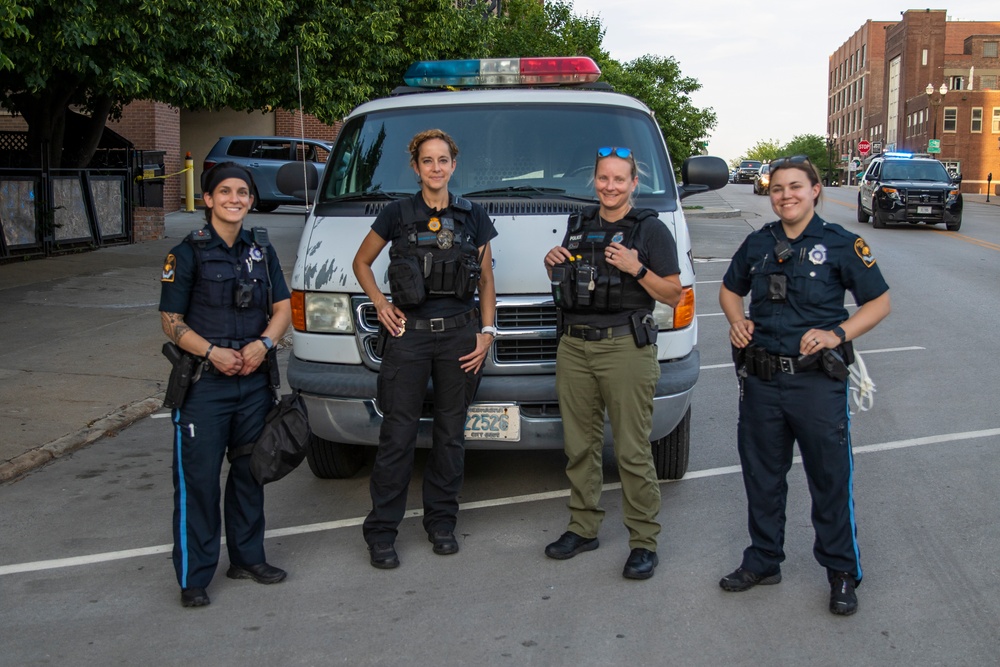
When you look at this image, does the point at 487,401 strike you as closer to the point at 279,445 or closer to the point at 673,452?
the point at 279,445

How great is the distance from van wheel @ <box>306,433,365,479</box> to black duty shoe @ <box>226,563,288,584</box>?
4.35 ft

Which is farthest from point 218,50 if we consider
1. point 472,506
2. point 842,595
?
point 842,595

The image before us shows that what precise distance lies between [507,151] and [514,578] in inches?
100

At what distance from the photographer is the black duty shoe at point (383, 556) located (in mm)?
4852

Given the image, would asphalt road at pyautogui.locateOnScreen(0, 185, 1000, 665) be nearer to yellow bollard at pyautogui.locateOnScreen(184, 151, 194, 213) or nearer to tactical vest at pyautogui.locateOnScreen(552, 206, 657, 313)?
tactical vest at pyautogui.locateOnScreen(552, 206, 657, 313)

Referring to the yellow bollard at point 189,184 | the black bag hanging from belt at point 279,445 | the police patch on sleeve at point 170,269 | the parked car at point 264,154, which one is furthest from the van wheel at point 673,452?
the yellow bollard at point 189,184

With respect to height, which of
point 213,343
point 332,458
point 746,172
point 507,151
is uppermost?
point 746,172

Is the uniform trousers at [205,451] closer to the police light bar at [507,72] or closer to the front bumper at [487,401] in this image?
the front bumper at [487,401]

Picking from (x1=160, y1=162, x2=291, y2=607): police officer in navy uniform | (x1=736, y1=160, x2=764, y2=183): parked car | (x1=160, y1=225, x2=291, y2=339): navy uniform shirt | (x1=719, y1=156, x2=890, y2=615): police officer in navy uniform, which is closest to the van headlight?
(x1=160, y1=162, x2=291, y2=607): police officer in navy uniform

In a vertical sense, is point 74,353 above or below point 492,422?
below

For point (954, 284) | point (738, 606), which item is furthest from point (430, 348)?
point (954, 284)

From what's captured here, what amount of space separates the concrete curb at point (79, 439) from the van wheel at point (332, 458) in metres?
1.81

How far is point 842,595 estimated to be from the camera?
4.28 m

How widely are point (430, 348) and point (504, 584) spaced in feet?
3.52
